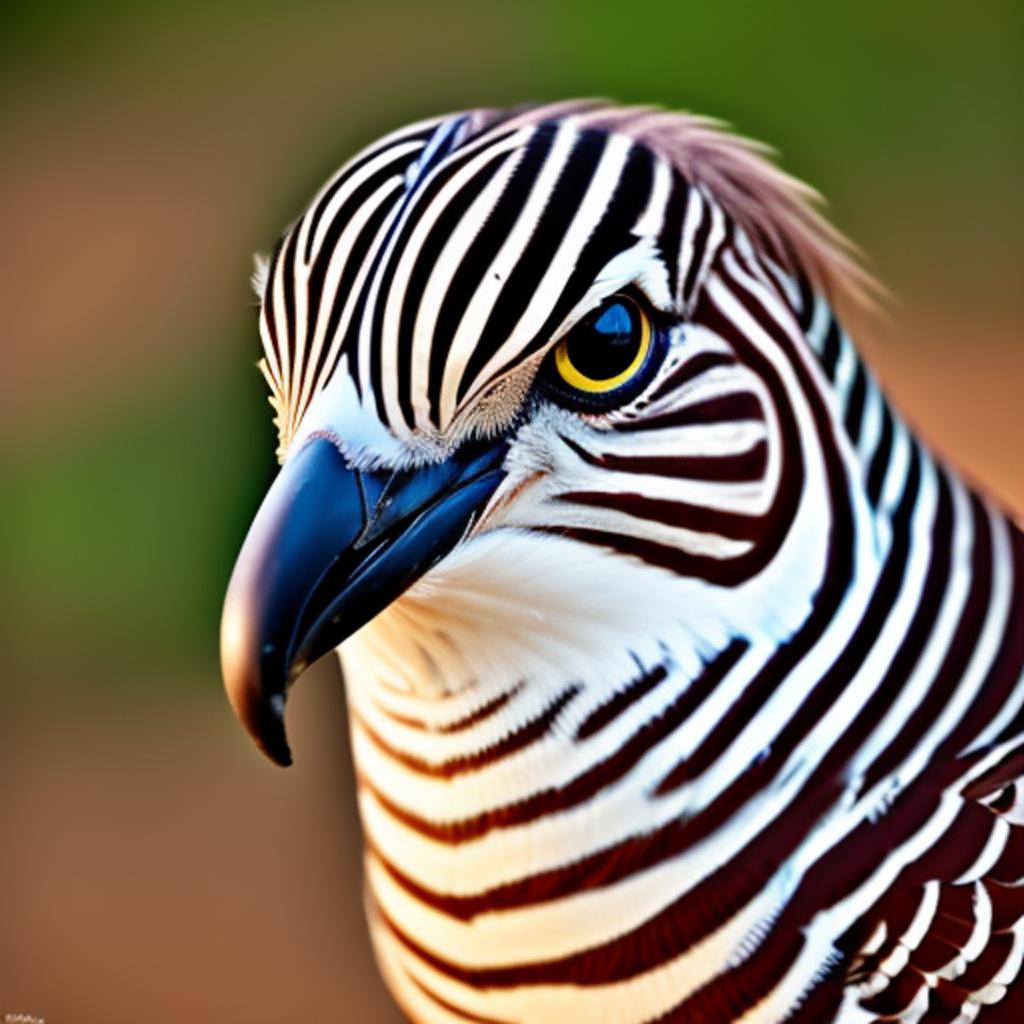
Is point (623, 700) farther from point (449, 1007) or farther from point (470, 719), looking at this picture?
point (449, 1007)

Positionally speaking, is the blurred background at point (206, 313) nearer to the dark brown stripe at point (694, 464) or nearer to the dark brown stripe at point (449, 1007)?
the dark brown stripe at point (449, 1007)

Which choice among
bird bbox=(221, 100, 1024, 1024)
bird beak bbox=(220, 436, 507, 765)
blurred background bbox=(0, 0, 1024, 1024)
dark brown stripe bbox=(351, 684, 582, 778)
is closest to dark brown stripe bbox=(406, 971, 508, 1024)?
bird bbox=(221, 100, 1024, 1024)

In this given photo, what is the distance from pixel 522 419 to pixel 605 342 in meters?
0.04

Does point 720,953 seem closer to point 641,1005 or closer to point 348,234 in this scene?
point 641,1005

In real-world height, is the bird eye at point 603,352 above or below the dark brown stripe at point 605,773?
above

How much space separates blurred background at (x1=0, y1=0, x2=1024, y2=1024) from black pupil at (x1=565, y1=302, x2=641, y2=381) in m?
0.82

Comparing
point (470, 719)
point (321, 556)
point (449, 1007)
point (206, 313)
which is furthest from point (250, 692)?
point (206, 313)

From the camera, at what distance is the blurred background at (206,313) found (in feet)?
4.49

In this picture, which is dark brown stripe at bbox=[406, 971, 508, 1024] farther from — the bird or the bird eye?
the bird eye

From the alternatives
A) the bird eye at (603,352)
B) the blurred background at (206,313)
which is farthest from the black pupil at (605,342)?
the blurred background at (206,313)

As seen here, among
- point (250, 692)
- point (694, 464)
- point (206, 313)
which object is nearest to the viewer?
point (250, 692)

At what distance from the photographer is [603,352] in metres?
0.57

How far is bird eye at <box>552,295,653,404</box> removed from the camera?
0.56 meters

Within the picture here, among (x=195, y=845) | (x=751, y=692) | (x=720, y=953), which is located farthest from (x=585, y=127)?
(x=195, y=845)
